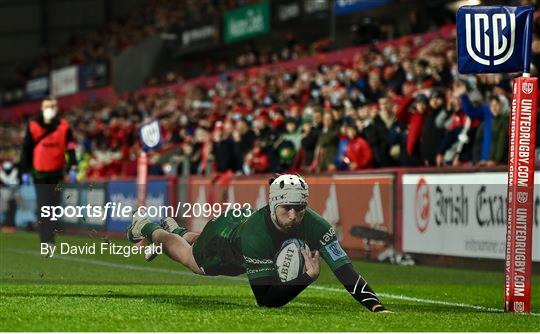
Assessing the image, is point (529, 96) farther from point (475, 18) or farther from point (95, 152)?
point (95, 152)

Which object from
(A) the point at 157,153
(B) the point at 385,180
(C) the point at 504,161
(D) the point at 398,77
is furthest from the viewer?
(A) the point at 157,153

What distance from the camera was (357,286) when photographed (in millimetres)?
9125

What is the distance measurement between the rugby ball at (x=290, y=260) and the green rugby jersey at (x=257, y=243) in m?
0.04

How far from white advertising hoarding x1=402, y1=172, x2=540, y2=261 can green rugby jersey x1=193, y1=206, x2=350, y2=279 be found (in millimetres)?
5532

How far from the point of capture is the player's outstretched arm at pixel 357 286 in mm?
9070

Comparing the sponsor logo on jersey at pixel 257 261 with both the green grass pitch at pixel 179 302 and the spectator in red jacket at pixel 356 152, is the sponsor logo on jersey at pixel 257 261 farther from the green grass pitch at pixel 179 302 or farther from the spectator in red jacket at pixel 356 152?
the spectator in red jacket at pixel 356 152

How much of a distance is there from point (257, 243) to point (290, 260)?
0.28 meters

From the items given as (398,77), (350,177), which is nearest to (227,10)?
(398,77)

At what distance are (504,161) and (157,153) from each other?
13.5m

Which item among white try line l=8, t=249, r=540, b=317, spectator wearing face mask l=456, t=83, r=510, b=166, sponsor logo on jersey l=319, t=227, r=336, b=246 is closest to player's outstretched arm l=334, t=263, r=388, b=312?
sponsor logo on jersey l=319, t=227, r=336, b=246

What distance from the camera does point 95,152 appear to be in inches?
1403

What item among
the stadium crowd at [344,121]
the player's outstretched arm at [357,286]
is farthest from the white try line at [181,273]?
the stadium crowd at [344,121]

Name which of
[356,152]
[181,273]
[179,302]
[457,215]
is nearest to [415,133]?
[356,152]

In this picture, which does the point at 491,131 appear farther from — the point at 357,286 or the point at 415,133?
the point at 357,286
